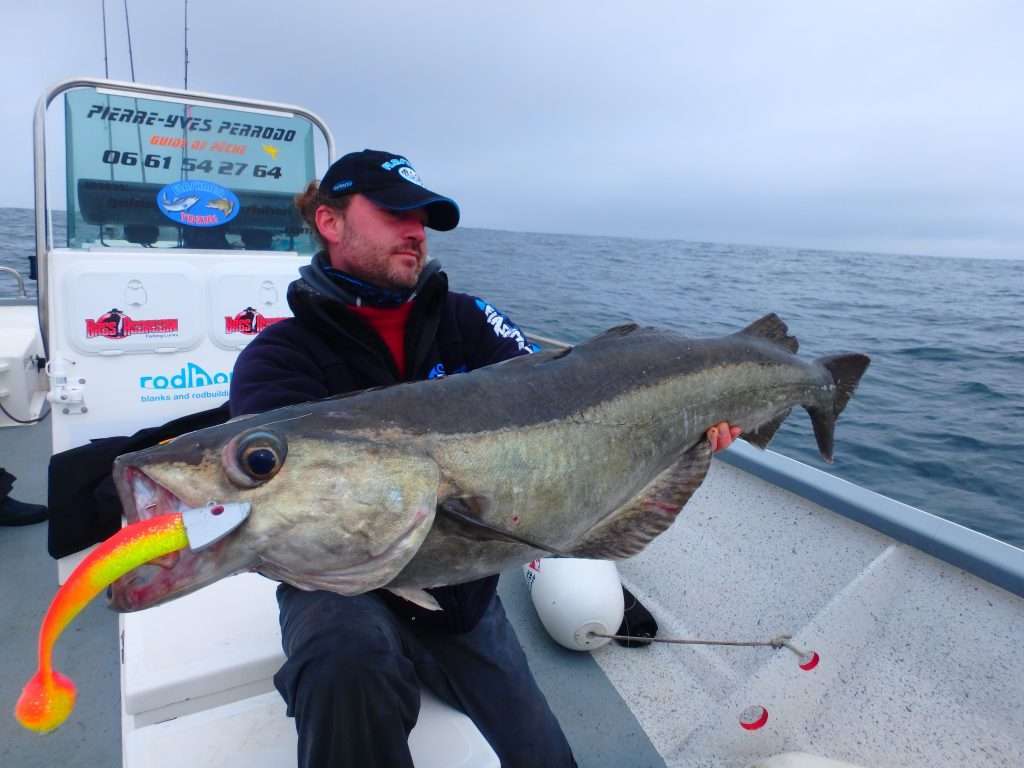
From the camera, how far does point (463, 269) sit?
2478 cm

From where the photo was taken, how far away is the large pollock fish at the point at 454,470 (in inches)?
60.6

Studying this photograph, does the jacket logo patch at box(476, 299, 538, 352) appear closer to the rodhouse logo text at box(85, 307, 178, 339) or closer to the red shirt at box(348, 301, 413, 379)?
the red shirt at box(348, 301, 413, 379)

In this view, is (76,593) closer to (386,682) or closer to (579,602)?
(386,682)

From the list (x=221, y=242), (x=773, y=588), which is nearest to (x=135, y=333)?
(x=221, y=242)

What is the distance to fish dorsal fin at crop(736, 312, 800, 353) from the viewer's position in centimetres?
312

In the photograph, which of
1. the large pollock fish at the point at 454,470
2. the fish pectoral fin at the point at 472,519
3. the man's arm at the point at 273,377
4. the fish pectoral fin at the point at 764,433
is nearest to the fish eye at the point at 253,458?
the large pollock fish at the point at 454,470

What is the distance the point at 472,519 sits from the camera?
1785mm

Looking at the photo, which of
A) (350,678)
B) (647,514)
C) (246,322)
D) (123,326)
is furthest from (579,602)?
(123,326)

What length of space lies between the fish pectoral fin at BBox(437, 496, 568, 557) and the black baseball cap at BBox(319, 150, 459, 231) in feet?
4.73

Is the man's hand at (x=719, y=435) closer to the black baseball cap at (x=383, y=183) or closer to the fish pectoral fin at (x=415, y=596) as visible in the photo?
the fish pectoral fin at (x=415, y=596)

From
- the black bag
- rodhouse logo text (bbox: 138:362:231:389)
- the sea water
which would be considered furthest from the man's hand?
rodhouse logo text (bbox: 138:362:231:389)

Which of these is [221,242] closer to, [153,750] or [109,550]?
[153,750]

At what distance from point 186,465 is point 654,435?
1.59 meters

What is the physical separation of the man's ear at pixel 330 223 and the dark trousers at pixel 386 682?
1585mm
